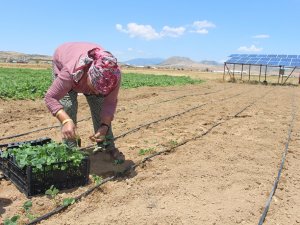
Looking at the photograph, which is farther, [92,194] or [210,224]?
[92,194]

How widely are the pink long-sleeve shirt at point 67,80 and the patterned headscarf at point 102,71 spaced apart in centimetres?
9

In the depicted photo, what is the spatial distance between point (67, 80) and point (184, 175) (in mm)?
1844

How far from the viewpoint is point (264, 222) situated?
3.61 meters

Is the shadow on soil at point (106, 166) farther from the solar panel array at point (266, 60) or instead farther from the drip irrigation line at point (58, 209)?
the solar panel array at point (266, 60)

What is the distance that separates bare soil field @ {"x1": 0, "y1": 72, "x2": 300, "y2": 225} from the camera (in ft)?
11.8

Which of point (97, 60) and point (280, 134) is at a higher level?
point (97, 60)

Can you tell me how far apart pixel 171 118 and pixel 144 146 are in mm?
3008

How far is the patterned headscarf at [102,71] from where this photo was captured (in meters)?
3.72

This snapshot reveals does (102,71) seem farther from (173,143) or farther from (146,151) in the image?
(173,143)

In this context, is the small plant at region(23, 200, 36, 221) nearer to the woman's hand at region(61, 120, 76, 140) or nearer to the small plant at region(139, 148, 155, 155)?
the woman's hand at region(61, 120, 76, 140)

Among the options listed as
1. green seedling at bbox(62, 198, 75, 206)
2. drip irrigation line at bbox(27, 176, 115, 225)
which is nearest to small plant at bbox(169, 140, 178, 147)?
drip irrigation line at bbox(27, 176, 115, 225)

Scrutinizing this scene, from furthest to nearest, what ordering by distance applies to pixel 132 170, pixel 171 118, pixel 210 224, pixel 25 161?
pixel 171 118
pixel 132 170
pixel 25 161
pixel 210 224

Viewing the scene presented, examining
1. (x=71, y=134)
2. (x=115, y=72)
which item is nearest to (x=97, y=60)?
(x=115, y=72)

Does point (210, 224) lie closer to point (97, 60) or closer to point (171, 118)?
point (97, 60)
